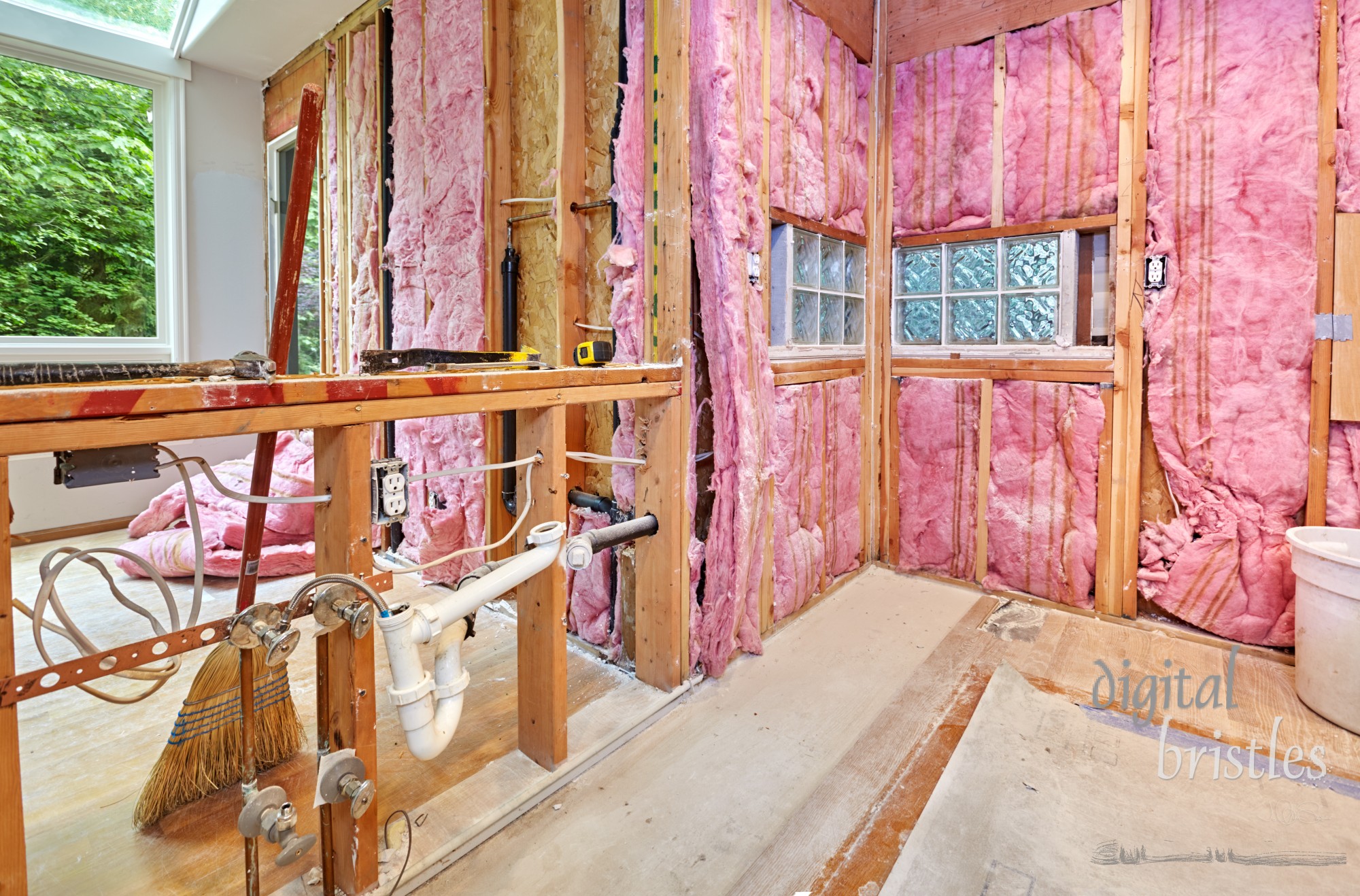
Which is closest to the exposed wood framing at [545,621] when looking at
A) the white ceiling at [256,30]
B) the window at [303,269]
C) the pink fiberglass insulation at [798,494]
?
the pink fiberglass insulation at [798,494]

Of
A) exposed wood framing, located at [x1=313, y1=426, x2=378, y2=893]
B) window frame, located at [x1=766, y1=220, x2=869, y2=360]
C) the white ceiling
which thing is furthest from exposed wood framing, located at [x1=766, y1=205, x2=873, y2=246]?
the white ceiling

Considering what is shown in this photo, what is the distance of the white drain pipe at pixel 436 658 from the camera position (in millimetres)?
1148

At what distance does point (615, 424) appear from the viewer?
7.09 feet

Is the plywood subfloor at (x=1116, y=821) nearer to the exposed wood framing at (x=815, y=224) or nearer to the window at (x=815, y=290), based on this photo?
the window at (x=815, y=290)

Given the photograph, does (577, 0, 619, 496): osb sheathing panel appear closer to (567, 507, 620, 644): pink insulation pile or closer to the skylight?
(567, 507, 620, 644): pink insulation pile

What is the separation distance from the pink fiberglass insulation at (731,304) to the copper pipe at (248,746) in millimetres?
1255

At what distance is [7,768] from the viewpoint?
2.81 feet

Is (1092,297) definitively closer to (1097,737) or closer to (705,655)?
(1097,737)

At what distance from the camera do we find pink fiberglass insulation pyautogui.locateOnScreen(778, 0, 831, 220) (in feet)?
7.52

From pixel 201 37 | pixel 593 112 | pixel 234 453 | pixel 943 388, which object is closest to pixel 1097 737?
pixel 943 388

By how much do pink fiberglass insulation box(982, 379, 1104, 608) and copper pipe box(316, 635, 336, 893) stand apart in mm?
2508

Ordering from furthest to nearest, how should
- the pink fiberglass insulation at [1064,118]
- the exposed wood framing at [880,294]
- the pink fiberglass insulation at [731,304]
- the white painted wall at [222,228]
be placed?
1. the white painted wall at [222,228]
2. the exposed wood framing at [880,294]
3. the pink fiberglass insulation at [1064,118]
4. the pink fiberglass insulation at [731,304]

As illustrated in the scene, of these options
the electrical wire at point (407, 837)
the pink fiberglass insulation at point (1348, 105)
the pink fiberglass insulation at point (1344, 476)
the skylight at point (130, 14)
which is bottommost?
the electrical wire at point (407, 837)

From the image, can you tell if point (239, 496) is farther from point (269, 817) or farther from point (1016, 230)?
point (1016, 230)
